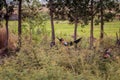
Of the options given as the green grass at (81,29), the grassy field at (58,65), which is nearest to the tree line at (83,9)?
the green grass at (81,29)

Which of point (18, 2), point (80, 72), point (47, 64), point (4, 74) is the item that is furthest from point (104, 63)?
point (18, 2)

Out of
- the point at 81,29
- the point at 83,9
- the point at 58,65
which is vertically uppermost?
the point at 83,9

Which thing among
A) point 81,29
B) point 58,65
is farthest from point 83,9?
point 81,29

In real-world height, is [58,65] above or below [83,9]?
below

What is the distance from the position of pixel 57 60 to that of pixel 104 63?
134cm

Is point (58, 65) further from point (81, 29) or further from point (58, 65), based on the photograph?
point (81, 29)

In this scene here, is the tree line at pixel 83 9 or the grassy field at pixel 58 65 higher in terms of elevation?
the tree line at pixel 83 9

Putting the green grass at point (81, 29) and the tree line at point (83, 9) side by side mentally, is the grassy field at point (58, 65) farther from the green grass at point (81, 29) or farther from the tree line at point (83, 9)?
the green grass at point (81, 29)

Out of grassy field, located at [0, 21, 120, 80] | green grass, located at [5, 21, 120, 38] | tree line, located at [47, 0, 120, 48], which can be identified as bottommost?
green grass, located at [5, 21, 120, 38]

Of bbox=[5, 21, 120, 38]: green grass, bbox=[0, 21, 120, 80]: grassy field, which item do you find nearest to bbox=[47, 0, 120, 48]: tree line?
bbox=[5, 21, 120, 38]: green grass

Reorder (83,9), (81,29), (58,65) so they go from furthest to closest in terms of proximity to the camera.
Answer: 1. (81,29)
2. (83,9)
3. (58,65)

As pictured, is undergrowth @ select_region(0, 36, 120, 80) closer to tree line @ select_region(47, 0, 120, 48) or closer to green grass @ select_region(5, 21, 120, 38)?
tree line @ select_region(47, 0, 120, 48)

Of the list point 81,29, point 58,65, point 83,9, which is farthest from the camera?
point 81,29

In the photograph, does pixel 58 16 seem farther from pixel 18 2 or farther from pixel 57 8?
pixel 18 2
